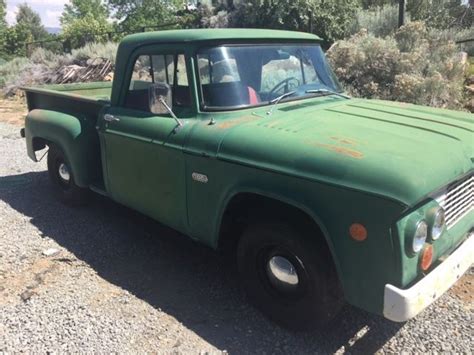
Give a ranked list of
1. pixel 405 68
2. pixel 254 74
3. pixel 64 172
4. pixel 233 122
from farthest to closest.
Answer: pixel 405 68, pixel 64 172, pixel 254 74, pixel 233 122

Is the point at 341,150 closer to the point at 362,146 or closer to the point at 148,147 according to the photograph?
the point at 362,146

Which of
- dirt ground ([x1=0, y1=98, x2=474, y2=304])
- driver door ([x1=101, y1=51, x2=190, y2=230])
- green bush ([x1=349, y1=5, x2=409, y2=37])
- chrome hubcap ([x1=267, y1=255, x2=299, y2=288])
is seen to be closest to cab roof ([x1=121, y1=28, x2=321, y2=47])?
driver door ([x1=101, y1=51, x2=190, y2=230])

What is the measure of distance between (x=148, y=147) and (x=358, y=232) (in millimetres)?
1860

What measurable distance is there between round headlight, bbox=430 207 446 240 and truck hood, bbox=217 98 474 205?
0.49ft

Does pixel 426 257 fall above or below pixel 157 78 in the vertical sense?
below

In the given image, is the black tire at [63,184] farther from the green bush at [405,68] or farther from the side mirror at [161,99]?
the green bush at [405,68]

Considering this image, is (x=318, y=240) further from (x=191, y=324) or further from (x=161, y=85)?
(x=161, y=85)

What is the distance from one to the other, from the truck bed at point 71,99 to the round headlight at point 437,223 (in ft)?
9.91

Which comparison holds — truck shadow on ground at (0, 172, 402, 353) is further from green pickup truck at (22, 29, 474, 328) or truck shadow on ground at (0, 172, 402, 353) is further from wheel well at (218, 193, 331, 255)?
wheel well at (218, 193, 331, 255)

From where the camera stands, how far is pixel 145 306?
340 centimetres

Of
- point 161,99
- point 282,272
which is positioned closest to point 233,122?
point 161,99

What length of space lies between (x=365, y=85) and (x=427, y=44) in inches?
70.5

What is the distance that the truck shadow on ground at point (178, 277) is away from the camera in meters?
3.02

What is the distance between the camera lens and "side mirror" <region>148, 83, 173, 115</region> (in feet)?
11.2
